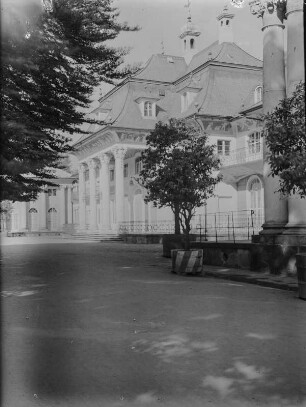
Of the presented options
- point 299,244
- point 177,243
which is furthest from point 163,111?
point 299,244

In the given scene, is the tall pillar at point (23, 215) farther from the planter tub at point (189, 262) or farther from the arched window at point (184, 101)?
the planter tub at point (189, 262)

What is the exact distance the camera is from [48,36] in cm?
958

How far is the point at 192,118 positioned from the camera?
99.2 feet

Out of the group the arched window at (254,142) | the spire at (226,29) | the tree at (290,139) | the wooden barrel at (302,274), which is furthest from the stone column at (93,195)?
the tree at (290,139)

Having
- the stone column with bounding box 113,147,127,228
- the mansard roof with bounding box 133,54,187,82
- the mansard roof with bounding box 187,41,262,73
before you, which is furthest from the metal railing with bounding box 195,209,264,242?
the mansard roof with bounding box 133,54,187,82

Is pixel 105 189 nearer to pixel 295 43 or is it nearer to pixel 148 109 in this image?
pixel 148 109

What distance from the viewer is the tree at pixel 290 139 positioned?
7906mm

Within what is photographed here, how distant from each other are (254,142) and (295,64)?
60.0 feet

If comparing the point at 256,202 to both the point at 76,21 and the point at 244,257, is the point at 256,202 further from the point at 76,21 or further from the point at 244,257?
the point at 76,21

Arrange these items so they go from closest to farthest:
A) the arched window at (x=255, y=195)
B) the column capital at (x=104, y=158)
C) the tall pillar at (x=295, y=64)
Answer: the tall pillar at (x=295, y=64) → the arched window at (x=255, y=195) → the column capital at (x=104, y=158)

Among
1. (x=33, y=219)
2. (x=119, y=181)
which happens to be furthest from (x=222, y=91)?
(x=33, y=219)

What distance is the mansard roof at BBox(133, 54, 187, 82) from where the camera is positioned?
37.2 m

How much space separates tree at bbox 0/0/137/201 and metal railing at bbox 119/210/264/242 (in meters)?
9.80

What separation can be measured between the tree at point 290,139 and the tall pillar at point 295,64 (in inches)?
122
